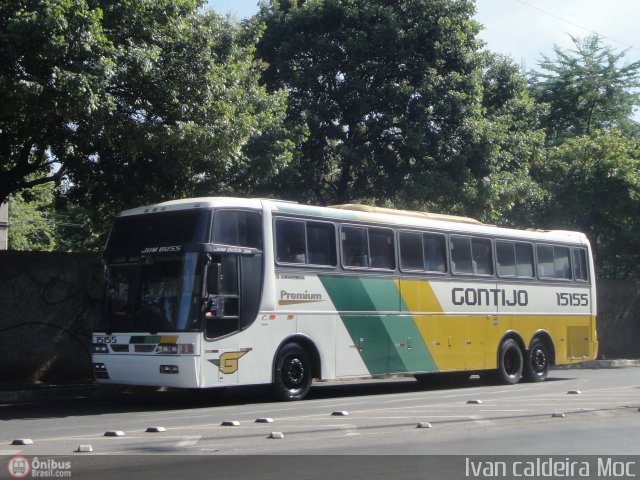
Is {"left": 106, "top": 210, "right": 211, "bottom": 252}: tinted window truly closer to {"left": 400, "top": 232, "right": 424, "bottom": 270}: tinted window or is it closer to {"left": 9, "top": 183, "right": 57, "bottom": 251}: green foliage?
{"left": 400, "top": 232, "right": 424, "bottom": 270}: tinted window

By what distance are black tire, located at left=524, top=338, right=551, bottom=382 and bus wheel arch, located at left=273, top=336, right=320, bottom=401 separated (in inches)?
277

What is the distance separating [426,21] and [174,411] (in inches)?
567

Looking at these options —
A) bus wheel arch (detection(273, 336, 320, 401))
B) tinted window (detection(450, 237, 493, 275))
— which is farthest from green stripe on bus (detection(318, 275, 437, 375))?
Answer: tinted window (detection(450, 237, 493, 275))

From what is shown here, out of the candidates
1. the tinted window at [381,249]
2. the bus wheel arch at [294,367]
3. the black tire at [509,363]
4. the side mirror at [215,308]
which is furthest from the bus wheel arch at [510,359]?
the side mirror at [215,308]

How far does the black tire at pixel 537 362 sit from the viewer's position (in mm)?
21750

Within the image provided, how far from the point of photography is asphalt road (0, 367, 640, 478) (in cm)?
999

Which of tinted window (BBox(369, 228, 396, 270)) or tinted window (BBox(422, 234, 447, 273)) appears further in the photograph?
tinted window (BBox(422, 234, 447, 273))

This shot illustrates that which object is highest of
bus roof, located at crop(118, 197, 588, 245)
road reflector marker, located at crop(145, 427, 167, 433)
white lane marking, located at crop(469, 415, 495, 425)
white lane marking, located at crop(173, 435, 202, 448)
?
bus roof, located at crop(118, 197, 588, 245)

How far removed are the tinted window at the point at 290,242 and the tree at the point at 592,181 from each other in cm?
1634

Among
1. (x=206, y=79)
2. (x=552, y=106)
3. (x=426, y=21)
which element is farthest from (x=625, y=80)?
(x=206, y=79)

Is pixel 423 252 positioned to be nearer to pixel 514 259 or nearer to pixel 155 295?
pixel 514 259

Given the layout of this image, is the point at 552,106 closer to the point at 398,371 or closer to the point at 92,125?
the point at 398,371

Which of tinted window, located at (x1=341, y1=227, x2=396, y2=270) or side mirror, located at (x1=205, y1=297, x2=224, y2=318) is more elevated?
tinted window, located at (x1=341, y1=227, x2=396, y2=270)

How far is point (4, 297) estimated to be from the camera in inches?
747
